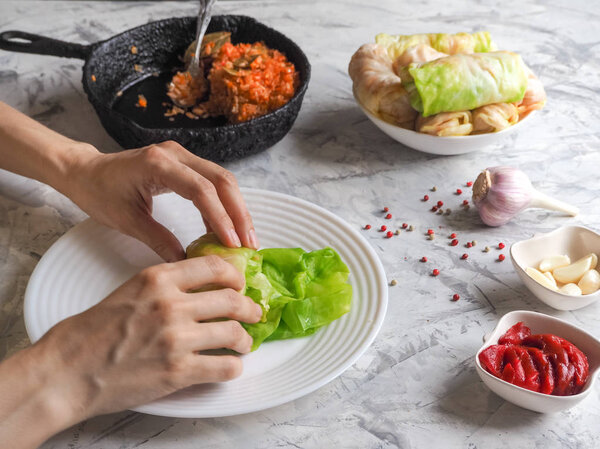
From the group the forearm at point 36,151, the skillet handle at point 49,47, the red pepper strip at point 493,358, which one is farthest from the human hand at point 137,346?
the skillet handle at point 49,47

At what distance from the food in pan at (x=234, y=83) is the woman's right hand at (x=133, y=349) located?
0.86m

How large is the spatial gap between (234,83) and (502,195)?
Result: 0.84m

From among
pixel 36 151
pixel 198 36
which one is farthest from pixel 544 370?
pixel 198 36

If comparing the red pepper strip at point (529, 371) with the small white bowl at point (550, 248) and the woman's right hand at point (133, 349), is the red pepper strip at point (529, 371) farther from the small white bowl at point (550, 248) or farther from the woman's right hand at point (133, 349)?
the woman's right hand at point (133, 349)

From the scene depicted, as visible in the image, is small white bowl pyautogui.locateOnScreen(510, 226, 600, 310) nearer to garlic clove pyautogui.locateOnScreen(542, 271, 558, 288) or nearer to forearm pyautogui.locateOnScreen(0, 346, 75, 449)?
garlic clove pyautogui.locateOnScreen(542, 271, 558, 288)

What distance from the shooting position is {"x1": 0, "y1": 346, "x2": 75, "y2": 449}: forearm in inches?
42.6

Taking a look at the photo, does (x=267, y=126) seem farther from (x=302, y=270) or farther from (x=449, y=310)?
(x=449, y=310)

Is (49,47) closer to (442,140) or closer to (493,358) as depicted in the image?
(442,140)

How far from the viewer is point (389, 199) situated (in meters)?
1.91

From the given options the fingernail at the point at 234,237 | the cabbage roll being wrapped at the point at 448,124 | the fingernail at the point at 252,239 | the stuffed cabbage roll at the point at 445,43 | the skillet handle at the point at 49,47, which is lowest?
the fingernail at the point at 252,239

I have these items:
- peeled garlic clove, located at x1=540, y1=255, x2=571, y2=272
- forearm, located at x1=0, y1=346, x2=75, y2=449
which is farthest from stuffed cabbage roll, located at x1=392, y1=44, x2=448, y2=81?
forearm, located at x1=0, y1=346, x2=75, y2=449

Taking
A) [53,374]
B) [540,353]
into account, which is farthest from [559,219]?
[53,374]

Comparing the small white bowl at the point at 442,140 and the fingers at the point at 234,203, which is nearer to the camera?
the fingers at the point at 234,203

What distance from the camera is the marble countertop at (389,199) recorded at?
1289 millimetres
